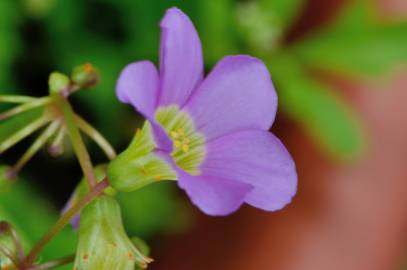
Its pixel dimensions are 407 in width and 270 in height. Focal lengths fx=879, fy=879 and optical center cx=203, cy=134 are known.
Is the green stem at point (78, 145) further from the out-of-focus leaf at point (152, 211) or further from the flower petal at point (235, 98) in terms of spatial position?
the out-of-focus leaf at point (152, 211)

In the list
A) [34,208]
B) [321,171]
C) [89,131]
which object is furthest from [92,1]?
[89,131]

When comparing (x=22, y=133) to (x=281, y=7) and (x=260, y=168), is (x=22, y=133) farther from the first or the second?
(x=281, y=7)

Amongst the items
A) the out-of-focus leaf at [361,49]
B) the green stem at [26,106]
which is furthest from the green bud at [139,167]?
the out-of-focus leaf at [361,49]

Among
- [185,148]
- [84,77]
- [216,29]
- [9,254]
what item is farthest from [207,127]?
[216,29]

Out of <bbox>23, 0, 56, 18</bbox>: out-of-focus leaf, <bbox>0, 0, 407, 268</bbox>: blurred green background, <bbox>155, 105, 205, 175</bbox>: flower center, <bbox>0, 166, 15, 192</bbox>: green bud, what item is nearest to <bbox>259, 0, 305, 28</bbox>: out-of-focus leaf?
<bbox>0, 0, 407, 268</bbox>: blurred green background

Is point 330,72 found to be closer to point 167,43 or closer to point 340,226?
point 340,226

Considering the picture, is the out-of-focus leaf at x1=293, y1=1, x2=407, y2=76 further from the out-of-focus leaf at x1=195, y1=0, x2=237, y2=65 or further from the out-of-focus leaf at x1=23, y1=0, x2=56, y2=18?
the out-of-focus leaf at x1=23, y1=0, x2=56, y2=18
